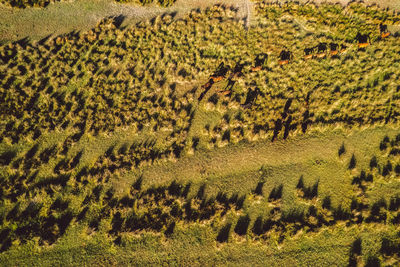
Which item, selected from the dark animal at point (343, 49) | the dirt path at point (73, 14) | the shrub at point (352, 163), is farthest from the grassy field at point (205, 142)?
the dirt path at point (73, 14)

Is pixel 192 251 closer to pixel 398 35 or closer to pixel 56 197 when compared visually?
pixel 56 197

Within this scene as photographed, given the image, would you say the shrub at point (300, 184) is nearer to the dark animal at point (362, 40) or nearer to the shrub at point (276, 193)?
the shrub at point (276, 193)

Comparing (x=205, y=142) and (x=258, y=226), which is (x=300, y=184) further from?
(x=205, y=142)

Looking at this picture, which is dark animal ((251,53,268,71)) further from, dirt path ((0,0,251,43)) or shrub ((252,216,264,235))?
shrub ((252,216,264,235))

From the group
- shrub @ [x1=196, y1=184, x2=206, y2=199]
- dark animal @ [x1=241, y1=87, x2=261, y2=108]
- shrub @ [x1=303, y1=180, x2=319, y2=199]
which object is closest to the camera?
shrub @ [x1=303, y1=180, x2=319, y2=199]

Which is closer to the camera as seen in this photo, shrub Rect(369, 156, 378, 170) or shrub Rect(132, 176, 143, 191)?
shrub Rect(369, 156, 378, 170)

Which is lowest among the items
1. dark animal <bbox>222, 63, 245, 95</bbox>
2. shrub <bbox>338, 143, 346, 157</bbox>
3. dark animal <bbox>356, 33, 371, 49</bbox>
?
shrub <bbox>338, 143, 346, 157</bbox>

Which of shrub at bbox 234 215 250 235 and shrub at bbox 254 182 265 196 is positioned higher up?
shrub at bbox 254 182 265 196

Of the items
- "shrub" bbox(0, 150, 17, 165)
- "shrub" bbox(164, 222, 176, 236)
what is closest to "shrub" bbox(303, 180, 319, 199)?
"shrub" bbox(164, 222, 176, 236)

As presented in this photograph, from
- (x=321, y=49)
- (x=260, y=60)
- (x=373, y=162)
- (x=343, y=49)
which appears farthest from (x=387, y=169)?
(x=260, y=60)
